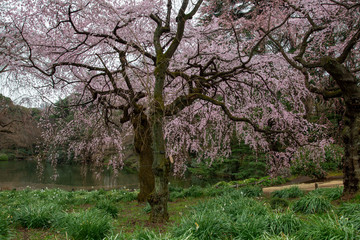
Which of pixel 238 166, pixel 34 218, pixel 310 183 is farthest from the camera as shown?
pixel 238 166

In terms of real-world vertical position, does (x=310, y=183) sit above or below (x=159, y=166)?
below

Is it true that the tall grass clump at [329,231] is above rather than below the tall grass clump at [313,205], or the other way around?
above

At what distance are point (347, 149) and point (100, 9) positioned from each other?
5.94 m

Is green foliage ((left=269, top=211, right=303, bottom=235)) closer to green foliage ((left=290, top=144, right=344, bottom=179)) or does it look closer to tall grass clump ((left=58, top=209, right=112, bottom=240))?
tall grass clump ((left=58, top=209, right=112, bottom=240))

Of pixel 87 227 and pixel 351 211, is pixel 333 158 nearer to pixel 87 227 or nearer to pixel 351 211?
pixel 351 211

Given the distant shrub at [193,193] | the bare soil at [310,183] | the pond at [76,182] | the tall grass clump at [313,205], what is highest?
the tall grass clump at [313,205]

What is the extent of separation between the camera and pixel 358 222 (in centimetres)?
302

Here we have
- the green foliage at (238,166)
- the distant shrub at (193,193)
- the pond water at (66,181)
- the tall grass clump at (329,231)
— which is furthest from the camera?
the pond water at (66,181)

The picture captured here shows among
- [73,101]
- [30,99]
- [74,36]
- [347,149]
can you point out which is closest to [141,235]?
[347,149]

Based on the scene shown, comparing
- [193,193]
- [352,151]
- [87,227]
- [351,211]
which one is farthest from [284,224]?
[193,193]

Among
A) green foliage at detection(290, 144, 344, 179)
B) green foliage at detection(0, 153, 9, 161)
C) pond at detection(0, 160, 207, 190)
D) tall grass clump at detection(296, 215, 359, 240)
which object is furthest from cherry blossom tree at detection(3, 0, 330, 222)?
green foliage at detection(0, 153, 9, 161)

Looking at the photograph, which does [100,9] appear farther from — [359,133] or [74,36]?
[359,133]

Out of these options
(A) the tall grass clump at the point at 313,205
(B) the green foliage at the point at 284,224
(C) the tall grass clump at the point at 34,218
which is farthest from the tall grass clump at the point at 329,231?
(C) the tall grass clump at the point at 34,218

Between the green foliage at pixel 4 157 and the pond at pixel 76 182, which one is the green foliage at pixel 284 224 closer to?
the pond at pixel 76 182
